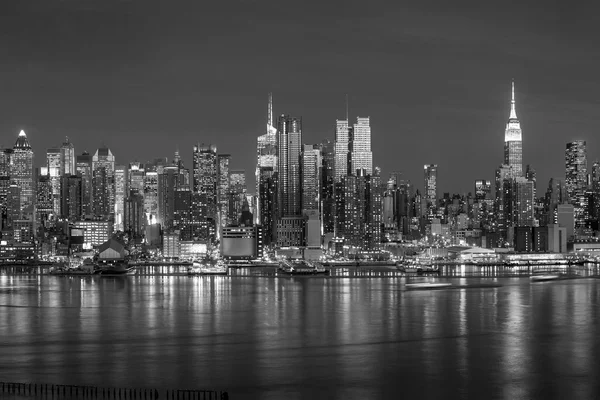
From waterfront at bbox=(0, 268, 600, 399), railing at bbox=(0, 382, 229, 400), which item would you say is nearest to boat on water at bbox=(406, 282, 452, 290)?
waterfront at bbox=(0, 268, 600, 399)

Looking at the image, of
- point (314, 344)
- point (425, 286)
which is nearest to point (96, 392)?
point (314, 344)

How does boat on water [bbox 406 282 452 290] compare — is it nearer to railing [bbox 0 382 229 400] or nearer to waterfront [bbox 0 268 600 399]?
waterfront [bbox 0 268 600 399]

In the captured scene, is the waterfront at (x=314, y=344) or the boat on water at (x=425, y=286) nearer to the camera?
the waterfront at (x=314, y=344)

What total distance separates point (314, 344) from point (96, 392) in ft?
36.0

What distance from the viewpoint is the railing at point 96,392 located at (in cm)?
2214

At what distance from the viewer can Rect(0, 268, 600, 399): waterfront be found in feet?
81.3

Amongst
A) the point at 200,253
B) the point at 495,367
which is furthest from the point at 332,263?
the point at 495,367

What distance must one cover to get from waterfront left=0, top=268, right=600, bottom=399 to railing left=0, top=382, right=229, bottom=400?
1173mm

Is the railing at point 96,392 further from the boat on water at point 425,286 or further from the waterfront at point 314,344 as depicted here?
the boat on water at point 425,286

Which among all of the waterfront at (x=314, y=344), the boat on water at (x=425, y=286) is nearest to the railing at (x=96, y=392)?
the waterfront at (x=314, y=344)

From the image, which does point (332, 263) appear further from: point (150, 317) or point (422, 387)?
point (422, 387)

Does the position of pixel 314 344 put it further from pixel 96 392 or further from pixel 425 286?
pixel 425 286

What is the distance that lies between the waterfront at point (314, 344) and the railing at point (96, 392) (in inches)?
46.2

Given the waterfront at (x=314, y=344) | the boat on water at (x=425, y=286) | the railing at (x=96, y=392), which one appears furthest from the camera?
the boat on water at (x=425, y=286)
